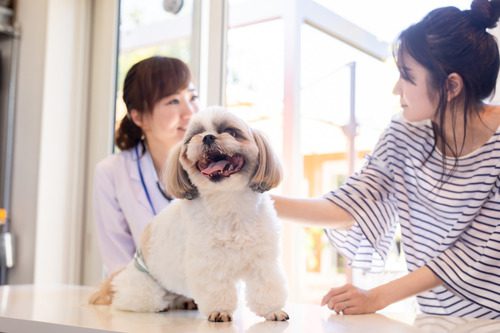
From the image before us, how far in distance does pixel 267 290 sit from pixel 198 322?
14cm

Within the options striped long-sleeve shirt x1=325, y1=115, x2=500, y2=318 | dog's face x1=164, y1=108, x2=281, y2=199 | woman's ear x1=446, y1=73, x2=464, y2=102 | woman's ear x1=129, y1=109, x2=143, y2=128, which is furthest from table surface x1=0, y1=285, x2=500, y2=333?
woman's ear x1=129, y1=109, x2=143, y2=128

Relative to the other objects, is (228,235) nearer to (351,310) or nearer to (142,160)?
(351,310)

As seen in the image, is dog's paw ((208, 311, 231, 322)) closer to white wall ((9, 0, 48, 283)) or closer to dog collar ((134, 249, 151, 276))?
dog collar ((134, 249, 151, 276))

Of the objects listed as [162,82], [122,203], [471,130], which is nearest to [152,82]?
[162,82]

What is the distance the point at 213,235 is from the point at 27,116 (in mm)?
1662

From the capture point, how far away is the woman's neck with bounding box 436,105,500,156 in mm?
1330

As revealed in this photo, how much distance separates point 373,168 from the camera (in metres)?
1.47

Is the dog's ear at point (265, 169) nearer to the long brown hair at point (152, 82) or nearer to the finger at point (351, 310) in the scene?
the finger at point (351, 310)

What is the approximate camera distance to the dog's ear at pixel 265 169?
3.34 ft

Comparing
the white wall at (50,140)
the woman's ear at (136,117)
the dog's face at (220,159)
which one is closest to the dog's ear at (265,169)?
the dog's face at (220,159)

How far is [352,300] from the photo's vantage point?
1.18 meters

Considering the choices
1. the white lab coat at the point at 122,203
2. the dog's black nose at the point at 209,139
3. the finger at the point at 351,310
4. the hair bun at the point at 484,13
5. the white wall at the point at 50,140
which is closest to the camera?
the dog's black nose at the point at 209,139

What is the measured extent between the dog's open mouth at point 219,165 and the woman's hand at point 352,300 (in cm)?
38

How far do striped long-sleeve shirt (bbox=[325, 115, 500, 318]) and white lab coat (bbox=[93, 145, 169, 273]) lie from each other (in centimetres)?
53
